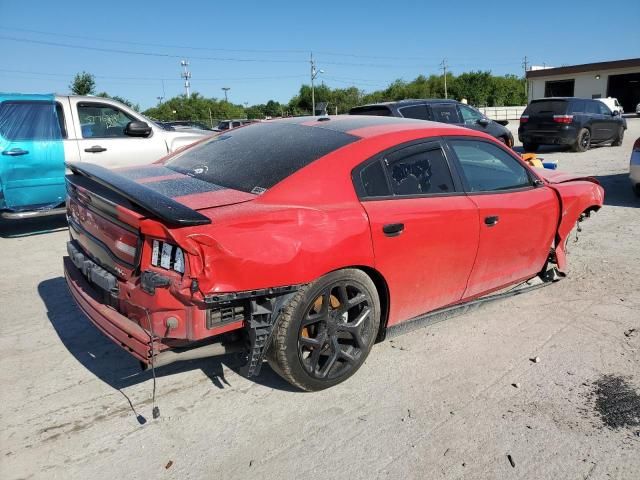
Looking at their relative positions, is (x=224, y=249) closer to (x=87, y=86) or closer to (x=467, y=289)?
(x=467, y=289)

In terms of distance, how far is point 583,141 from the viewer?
51.3 feet

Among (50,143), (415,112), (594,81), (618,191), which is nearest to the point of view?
(50,143)

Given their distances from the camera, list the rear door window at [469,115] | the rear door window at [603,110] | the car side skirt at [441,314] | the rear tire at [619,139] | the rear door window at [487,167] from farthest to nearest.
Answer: the rear tire at [619,139] → the rear door window at [603,110] → the rear door window at [469,115] → the rear door window at [487,167] → the car side skirt at [441,314]

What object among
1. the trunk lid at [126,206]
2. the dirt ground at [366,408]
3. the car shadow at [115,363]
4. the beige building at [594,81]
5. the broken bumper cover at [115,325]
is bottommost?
the dirt ground at [366,408]

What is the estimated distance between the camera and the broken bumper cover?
259cm

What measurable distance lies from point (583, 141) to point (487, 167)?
13605mm

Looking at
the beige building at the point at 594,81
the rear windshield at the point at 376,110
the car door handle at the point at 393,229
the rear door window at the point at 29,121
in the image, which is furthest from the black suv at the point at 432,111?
the beige building at the point at 594,81

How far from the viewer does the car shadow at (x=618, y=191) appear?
27.5 feet

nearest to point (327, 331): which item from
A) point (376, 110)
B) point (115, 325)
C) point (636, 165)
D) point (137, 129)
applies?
point (115, 325)

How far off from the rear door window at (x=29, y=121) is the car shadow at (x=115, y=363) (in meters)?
3.51

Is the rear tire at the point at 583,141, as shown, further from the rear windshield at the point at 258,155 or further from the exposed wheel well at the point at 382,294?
the exposed wheel well at the point at 382,294

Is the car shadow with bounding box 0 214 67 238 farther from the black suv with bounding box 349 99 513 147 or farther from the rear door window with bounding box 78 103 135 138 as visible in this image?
the black suv with bounding box 349 99 513 147

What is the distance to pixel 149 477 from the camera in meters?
2.42

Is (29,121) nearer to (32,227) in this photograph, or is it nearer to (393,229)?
(32,227)
